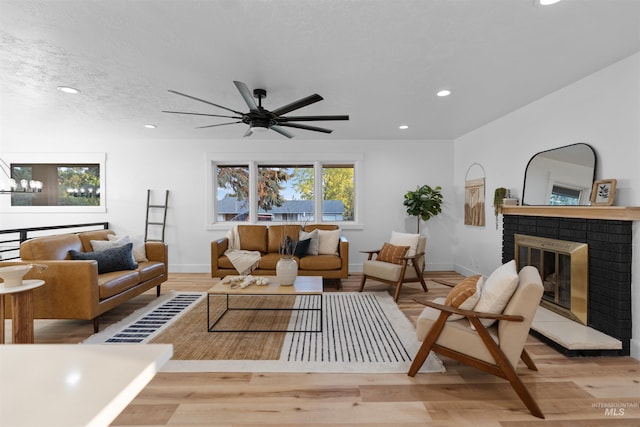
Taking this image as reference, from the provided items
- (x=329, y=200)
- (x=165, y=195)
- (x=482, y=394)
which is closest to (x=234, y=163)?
(x=165, y=195)

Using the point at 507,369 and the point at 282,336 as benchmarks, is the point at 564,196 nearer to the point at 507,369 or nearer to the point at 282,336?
the point at 507,369

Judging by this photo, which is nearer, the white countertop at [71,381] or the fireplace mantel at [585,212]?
the white countertop at [71,381]

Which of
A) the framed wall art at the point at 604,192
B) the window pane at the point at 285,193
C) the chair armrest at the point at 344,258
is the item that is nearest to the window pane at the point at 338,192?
the window pane at the point at 285,193

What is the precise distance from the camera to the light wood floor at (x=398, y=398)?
1.82m

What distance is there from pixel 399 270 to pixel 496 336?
201 centimetres

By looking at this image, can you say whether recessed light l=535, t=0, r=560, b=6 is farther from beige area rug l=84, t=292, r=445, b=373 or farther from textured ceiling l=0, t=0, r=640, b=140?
beige area rug l=84, t=292, r=445, b=373

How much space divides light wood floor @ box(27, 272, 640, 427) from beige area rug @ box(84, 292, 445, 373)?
0.45ft

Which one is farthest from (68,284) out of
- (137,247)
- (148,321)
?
(137,247)

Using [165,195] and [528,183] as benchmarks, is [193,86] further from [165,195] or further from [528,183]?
[528,183]

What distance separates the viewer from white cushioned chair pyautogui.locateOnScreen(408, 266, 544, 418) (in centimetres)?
189

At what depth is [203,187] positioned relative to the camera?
18.9ft

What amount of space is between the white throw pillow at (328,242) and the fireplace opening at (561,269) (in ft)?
8.17

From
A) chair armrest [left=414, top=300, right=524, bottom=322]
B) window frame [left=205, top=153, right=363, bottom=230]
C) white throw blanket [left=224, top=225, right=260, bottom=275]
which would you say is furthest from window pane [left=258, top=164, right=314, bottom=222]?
chair armrest [left=414, top=300, right=524, bottom=322]

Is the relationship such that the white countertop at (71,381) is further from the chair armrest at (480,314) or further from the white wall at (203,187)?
the white wall at (203,187)
